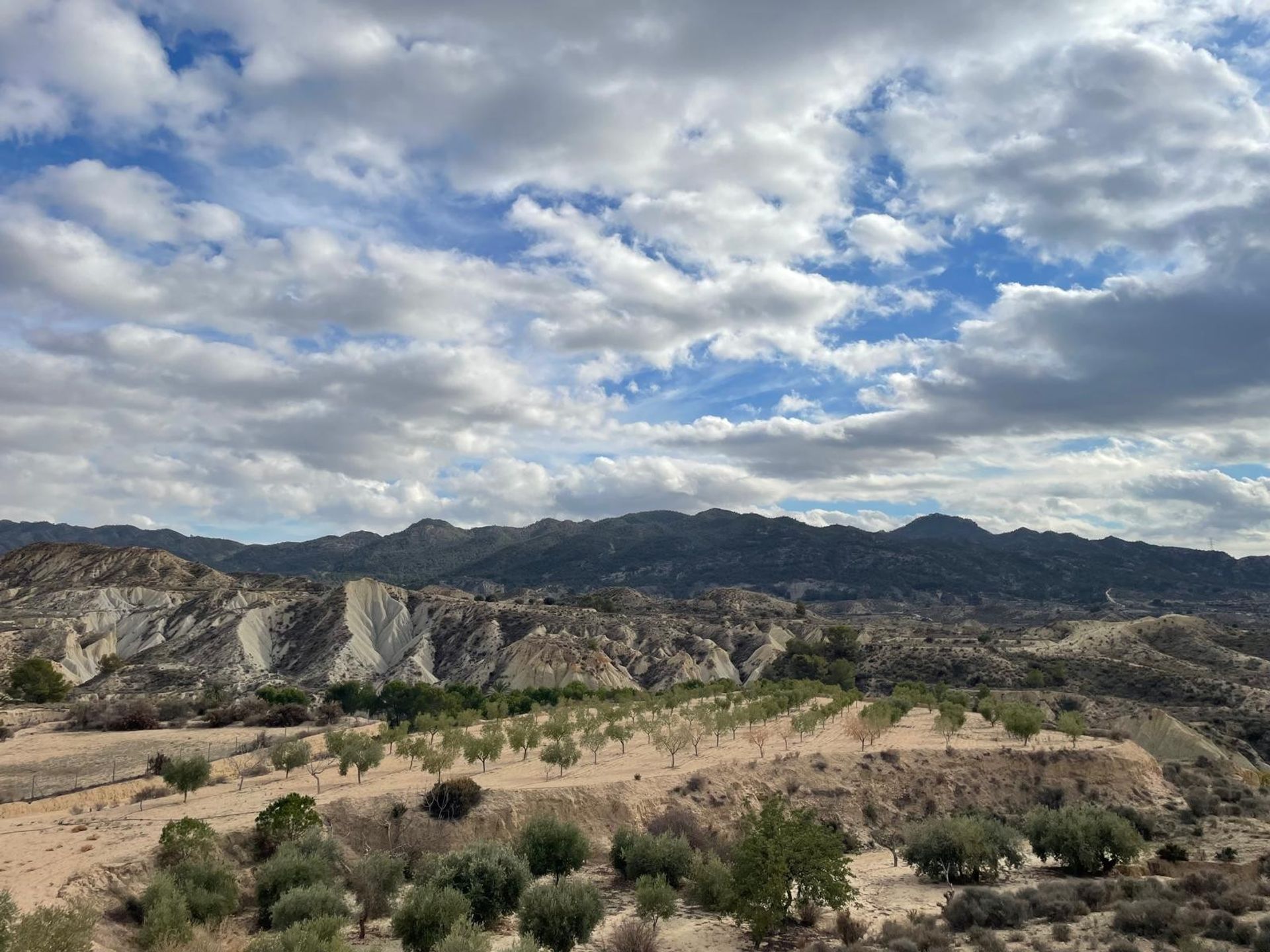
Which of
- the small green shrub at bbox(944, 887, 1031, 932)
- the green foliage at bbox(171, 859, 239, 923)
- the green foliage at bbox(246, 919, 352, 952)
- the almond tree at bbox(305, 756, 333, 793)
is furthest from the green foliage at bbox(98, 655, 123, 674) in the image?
the small green shrub at bbox(944, 887, 1031, 932)

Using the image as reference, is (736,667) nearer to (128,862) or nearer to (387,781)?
(387,781)

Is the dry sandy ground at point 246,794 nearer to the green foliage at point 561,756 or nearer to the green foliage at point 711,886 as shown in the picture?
the green foliage at point 561,756

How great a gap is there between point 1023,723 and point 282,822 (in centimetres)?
4176

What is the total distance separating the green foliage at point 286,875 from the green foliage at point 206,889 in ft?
2.73

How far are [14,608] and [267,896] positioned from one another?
129950mm

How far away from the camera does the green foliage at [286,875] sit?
84.0 feet

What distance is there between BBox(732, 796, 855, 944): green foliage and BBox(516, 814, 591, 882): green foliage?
21.0 ft

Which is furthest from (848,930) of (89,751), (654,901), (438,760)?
(89,751)

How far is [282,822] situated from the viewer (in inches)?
1192

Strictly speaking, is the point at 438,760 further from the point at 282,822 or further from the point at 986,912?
the point at 986,912

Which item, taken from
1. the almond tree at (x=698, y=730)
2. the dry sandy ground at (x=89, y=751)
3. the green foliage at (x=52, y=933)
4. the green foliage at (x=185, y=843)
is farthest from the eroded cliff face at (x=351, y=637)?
the green foliage at (x=52, y=933)

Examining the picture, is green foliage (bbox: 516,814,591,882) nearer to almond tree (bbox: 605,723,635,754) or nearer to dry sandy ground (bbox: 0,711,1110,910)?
dry sandy ground (bbox: 0,711,1110,910)

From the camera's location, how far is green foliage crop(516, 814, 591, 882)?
29.2 meters

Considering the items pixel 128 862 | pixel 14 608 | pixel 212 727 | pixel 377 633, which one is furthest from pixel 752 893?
pixel 14 608
